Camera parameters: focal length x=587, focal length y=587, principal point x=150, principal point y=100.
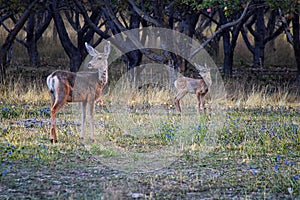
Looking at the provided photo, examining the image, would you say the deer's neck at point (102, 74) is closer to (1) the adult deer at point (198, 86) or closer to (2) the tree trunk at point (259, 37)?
(1) the adult deer at point (198, 86)

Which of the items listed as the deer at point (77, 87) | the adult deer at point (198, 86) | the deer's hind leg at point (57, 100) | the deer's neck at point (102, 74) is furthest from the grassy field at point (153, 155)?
the deer's neck at point (102, 74)

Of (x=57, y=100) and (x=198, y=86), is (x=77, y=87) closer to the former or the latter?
(x=57, y=100)

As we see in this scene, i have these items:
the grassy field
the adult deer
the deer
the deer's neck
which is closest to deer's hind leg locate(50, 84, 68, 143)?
the deer

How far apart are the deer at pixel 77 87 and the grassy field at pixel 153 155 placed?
0.45 meters

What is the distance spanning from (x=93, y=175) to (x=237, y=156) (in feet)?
7.37

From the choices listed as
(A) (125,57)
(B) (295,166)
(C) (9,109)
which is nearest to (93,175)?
(B) (295,166)

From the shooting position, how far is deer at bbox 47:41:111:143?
8.59 meters

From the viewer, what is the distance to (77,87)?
883cm

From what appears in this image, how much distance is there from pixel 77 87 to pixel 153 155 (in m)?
1.65

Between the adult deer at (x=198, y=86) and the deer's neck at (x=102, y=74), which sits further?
the adult deer at (x=198, y=86)

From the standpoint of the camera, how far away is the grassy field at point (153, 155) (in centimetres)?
627

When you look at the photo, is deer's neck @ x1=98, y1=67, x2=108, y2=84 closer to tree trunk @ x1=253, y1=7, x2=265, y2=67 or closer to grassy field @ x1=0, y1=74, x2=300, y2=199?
grassy field @ x1=0, y1=74, x2=300, y2=199

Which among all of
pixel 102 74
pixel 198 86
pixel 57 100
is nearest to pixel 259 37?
pixel 198 86

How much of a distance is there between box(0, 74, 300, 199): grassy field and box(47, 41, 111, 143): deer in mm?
450
